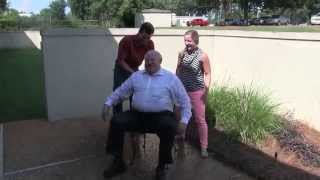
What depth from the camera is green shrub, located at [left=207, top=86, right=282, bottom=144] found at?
6848 mm

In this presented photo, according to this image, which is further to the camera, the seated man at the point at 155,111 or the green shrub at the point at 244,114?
the green shrub at the point at 244,114

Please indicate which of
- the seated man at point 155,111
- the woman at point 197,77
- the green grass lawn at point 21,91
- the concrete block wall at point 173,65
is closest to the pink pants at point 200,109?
the woman at point 197,77

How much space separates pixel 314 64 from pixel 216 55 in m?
2.29

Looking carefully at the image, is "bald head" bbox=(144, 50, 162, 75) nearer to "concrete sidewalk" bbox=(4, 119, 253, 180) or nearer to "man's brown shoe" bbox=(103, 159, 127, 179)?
"man's brown shoe" bbox=(103, 159, 127, 179)

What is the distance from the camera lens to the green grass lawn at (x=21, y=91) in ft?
30.2

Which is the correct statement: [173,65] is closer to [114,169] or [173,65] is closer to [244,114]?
[244,114]

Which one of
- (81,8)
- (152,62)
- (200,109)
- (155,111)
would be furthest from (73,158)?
(81,8)

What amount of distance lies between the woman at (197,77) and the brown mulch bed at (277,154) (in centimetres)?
41

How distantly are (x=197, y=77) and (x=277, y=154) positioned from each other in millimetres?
1406

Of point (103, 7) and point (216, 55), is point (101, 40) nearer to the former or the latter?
point (216, 55)

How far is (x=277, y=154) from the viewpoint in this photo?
6.48m

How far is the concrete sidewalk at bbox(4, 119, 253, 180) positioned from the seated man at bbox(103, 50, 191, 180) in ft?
1.62

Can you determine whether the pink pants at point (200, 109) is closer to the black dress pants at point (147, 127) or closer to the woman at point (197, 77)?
the woman at point (197, 77)

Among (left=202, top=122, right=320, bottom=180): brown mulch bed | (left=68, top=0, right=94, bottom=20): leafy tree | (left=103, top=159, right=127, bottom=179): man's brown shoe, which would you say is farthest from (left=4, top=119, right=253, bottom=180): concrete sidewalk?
(left=68, top=0, right=94, bottom=20): leafy tree
